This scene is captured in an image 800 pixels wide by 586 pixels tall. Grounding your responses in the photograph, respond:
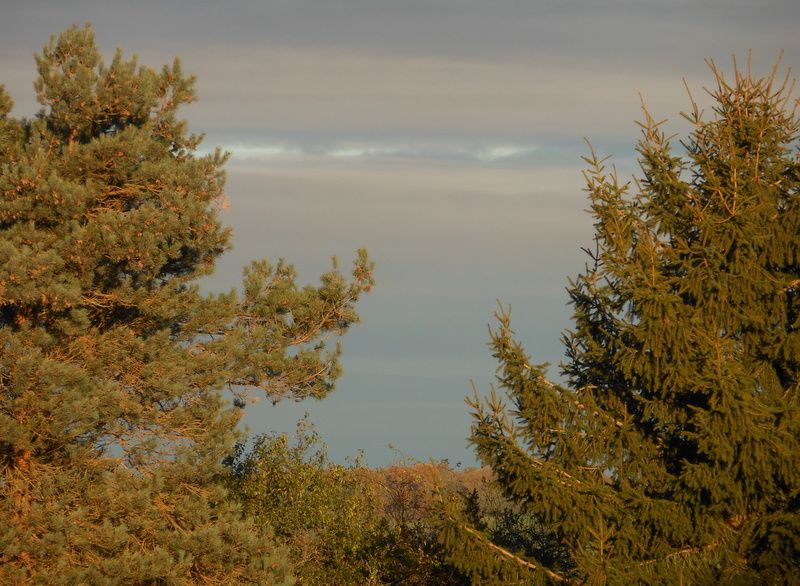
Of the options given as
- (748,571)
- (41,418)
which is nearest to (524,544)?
(748,571)

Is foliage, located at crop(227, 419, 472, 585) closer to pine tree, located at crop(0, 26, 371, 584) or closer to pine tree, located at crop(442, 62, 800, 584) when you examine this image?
pine tree, located at crop(0, 26, 371, 584)

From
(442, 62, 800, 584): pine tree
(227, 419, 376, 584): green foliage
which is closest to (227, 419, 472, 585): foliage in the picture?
(227, 419, 376, 584): green foliage

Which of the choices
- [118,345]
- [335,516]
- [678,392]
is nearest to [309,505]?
[335,516]

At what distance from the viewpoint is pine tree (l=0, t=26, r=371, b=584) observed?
60.1 feet

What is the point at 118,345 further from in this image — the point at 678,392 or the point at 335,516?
the point at 678,392

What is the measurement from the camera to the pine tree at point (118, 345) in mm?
18328

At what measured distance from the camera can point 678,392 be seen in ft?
50.9

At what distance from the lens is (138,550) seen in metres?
19.3

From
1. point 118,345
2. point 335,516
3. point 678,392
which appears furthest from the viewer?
point 335,516

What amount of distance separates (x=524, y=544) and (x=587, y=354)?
5.41 m

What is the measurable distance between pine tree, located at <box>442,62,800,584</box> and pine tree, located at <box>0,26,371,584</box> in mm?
6626

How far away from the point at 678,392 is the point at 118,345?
1116 cm

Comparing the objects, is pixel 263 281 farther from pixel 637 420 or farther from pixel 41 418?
pixel 637 420

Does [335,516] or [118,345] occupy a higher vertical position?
[118,345]
